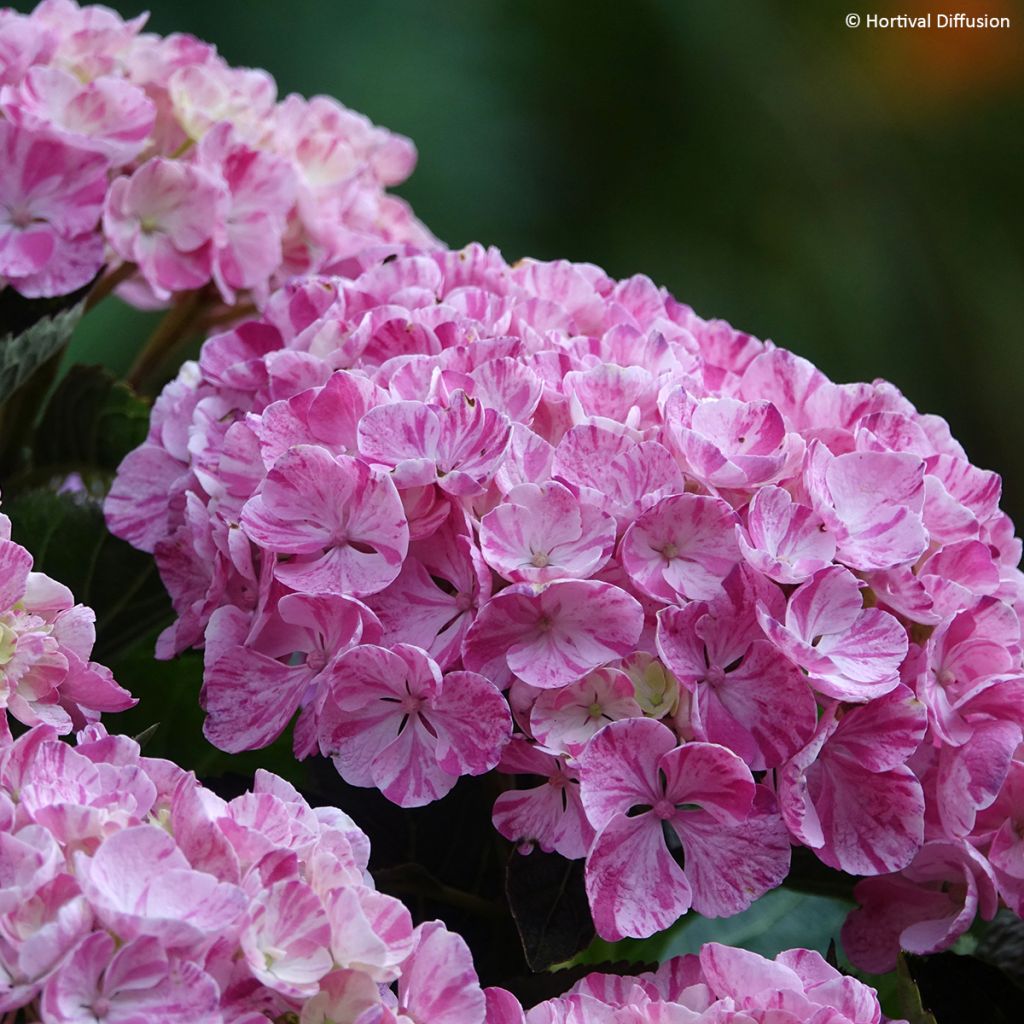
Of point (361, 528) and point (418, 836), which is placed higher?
point (361, 528)

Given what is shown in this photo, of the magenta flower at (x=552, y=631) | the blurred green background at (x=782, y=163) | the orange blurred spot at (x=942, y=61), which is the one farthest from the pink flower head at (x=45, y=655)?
the orange blurred spot at (x=942, y=61)

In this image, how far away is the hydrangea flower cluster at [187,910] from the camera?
0.29 metres

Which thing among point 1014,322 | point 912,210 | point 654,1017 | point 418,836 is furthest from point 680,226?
point 654,1017

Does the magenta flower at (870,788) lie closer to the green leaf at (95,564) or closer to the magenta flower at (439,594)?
the magenta flower at (439,594)

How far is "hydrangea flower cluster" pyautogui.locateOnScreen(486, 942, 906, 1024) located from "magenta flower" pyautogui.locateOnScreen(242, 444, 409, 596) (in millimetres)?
123

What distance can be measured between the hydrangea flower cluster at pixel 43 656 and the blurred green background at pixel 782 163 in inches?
56.7

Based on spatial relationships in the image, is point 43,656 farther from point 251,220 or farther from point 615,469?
point 251,220

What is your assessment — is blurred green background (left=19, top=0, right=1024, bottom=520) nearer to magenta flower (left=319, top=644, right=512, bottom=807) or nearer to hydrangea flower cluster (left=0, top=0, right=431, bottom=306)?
hydrangea flower cluster (left=0, top=0, right=431, bottom=306)

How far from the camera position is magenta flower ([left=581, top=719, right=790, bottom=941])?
0.39 metres

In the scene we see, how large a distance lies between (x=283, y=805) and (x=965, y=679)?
211 mm

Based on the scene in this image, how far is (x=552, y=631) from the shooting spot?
412mm

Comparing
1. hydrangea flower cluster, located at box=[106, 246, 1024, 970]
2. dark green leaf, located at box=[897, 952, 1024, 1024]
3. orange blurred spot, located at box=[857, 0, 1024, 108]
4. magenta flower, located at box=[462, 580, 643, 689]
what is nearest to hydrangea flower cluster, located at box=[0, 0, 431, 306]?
hydrangea flower cluster, located at box=[106, 246, 1024, 970]

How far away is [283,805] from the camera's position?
36cm

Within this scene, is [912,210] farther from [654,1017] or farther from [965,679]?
[654,1017]
